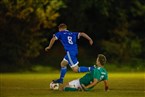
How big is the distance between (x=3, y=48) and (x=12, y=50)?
1.56 feet

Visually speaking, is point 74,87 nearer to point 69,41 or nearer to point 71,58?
point 71,58

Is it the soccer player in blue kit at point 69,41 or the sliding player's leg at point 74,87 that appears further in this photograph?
the soccer player in blue kit at point 69,41

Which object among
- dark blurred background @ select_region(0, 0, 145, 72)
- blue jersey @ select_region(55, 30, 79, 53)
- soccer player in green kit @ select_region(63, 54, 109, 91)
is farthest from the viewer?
dark blurred background @ select_region(0, 0, 145, 72)

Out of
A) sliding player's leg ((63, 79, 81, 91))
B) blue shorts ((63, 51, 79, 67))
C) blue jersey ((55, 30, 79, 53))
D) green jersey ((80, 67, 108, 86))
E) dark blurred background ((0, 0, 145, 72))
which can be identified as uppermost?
dark blurred background ((0, 0, 145, 72))

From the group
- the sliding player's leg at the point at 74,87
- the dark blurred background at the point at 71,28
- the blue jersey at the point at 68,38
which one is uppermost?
the dark blurred background at the point at 71,28

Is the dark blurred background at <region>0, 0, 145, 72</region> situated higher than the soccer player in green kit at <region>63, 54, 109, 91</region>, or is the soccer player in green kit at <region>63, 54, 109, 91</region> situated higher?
the dark blurred background at <region>0, 0, 145, 72</region>

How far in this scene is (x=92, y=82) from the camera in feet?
52.9

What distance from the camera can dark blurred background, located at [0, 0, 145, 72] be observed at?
29844mm

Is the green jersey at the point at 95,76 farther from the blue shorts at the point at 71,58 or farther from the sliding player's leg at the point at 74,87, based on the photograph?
the blue shorts at the point at 71,58

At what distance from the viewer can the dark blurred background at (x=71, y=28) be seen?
1175 inches

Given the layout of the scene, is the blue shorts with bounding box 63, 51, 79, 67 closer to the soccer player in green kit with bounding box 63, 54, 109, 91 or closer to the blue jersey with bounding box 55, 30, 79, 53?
the blue jersey with bounding box 55, 30, 79, 53

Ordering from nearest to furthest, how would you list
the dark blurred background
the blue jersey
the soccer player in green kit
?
1. the soccer player in green kit
2. the blue jersey
3. the dark blurred background

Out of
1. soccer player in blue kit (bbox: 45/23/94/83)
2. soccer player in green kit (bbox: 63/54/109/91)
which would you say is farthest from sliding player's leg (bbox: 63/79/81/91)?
soccer player in blue kit (bbox: 45/23/94/83)

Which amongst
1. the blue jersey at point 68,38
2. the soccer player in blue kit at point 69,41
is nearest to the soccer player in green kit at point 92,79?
the soccer player in blue kit at point 69,41
